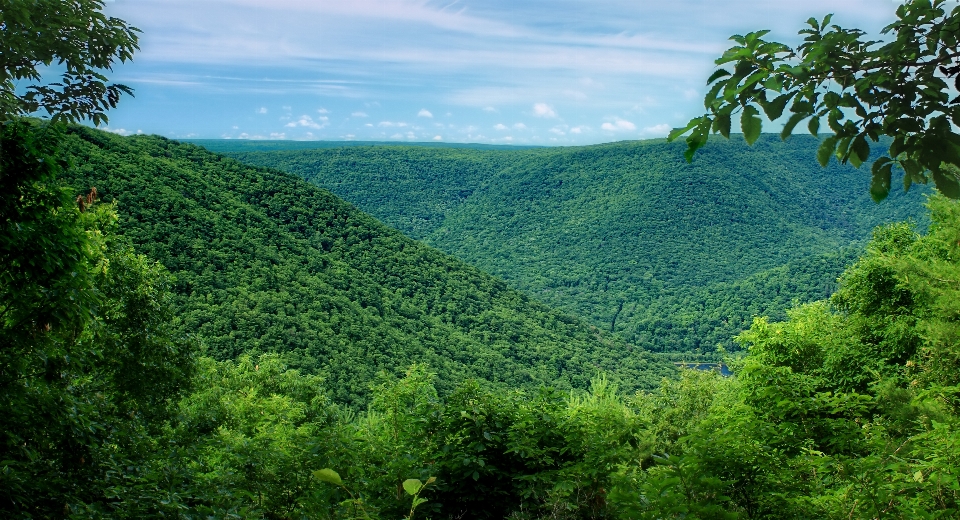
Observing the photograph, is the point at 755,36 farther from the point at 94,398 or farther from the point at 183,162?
the point at 183,162

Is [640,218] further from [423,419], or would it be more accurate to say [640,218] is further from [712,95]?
[712,95]

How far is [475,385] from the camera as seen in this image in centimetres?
748

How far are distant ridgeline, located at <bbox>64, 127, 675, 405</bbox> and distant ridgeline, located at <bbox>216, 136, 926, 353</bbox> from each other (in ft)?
89.7

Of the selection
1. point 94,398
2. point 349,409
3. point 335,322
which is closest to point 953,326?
point 94,398

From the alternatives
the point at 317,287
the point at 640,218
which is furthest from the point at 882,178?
the point at 640,218

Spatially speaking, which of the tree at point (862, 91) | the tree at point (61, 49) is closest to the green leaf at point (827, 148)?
the tree at point (862, 91)

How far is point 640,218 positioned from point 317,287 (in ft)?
276

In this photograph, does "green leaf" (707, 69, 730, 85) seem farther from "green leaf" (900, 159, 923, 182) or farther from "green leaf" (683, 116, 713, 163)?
"green leaf" (900, 159, 923, 182)

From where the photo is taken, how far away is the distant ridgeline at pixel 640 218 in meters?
89.7

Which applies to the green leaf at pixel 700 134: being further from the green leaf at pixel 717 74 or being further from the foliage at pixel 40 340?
the foliage at pixel 40 340

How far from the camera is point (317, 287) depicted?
46.7 m

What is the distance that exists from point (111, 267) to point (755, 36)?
36.0 ft

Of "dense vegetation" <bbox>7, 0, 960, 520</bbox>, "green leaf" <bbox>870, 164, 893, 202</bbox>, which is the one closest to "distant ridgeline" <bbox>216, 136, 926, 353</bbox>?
"dense vegetation" <bbox>7, 0, 960, 520</bbox>

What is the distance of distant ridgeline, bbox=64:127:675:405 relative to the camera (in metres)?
37.2
